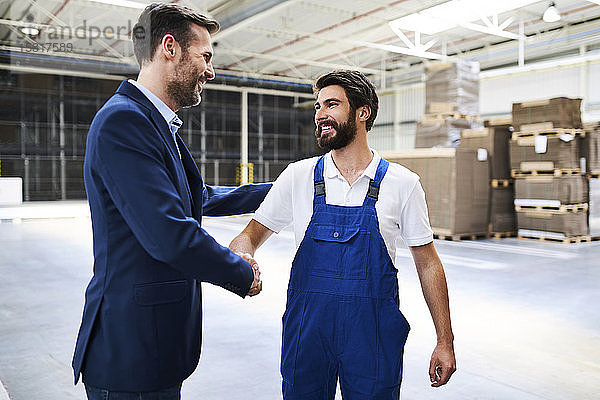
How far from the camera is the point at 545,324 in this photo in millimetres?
4840

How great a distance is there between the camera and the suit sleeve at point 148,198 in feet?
4.63

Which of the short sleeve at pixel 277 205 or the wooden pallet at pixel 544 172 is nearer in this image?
the short sleeve at pixel 277 205

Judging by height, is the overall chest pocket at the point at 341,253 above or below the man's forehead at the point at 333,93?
below

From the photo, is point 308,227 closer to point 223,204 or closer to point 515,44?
point 223,204

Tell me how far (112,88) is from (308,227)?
78.6ft

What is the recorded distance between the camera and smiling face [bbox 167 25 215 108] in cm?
168

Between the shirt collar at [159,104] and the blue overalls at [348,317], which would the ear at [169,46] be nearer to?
the shirt collar at [159,104]

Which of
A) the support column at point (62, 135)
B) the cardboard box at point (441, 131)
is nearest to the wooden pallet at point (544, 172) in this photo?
the cardboard box at point (441, 131)

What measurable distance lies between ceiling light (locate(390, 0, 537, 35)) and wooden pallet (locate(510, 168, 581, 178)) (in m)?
4.47

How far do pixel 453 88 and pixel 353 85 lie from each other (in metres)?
10.4

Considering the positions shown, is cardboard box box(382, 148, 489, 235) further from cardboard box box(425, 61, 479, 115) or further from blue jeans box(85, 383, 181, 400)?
blue jeans box(85, 383, 181, 400)

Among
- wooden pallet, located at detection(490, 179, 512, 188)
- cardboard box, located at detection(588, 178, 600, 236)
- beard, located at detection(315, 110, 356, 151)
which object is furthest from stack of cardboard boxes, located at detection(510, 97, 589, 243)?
beard, located at detection(315, 110, 356, 151)

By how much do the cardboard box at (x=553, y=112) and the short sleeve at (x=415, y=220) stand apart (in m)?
9.33

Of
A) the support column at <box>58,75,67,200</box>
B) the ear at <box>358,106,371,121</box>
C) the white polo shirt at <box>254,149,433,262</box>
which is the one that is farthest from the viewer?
the support column at <box>58,75,67,200</box>
